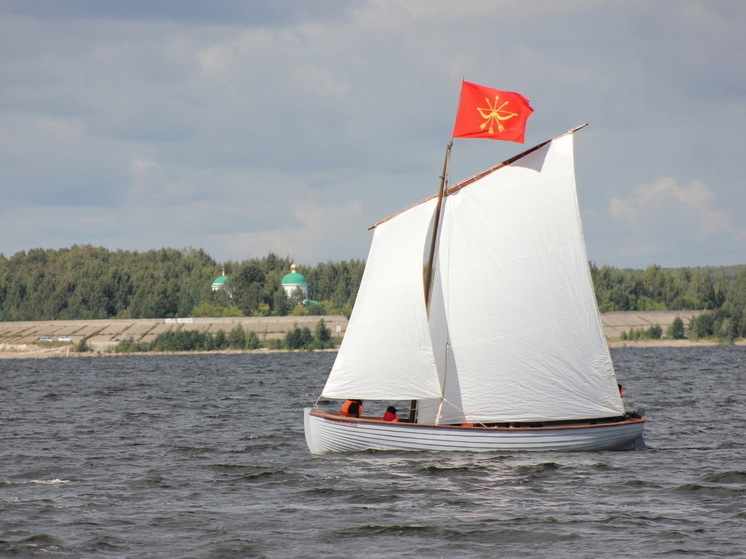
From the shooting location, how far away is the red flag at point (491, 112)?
3356 cm

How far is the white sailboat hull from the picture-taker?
3141 centimetres

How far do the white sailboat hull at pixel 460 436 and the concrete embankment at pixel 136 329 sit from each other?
145 m

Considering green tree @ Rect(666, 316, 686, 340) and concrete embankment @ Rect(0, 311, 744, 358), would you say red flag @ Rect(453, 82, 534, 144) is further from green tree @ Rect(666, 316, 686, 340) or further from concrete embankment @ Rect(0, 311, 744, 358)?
green tree @ Rect(666, 316, 686, 340)

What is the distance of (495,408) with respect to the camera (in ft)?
108

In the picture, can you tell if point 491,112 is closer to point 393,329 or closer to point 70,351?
point 393,329

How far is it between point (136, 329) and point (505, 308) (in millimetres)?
162147

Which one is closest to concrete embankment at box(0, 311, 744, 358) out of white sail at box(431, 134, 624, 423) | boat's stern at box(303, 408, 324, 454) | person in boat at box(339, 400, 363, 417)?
boat's stern at box(303, 408, 324, 454)

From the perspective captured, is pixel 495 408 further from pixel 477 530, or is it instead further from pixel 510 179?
pixel 477 530

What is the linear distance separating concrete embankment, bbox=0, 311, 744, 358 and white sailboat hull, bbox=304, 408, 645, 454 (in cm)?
14517

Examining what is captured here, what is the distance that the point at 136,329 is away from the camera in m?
187

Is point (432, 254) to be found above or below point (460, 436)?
above

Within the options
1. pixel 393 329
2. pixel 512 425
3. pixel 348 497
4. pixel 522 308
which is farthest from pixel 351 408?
pixel 348 497

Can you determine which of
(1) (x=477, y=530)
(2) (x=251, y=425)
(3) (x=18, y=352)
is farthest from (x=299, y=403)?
(3) (x=18, y=352)

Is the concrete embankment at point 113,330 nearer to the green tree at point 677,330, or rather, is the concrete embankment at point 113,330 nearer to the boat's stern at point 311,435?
the green tree at point 677,330
